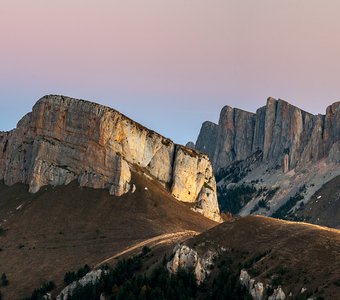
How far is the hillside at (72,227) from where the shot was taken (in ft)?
481

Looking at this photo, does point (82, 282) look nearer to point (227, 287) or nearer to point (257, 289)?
point (227, 287)

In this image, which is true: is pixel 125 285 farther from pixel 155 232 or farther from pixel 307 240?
pixel 155 232

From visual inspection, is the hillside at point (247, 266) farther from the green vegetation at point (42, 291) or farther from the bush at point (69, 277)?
the bush at point (69, 277)

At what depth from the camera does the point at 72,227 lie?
176125 millimetres

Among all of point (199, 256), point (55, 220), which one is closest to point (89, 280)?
point (199, 256)

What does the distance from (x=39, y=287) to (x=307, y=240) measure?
208ft

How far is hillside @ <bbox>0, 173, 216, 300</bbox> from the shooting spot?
14675 centimetres

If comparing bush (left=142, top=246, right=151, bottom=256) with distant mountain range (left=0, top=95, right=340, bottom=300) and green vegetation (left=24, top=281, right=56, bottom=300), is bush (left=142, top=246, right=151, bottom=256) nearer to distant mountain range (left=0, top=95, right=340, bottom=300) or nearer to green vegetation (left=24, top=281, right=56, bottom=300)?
distant mountain range (left=0, top=95, right=340, bottom=300)

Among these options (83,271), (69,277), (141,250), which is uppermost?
(141,250)

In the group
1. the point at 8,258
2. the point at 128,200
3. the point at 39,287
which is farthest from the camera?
the point at 128,200

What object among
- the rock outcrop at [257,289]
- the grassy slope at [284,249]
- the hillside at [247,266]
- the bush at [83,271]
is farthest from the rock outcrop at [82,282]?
the rock outcrop at [257,289]

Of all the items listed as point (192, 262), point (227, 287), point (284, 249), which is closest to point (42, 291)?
point (192, 262)

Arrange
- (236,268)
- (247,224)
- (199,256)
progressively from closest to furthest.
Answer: (236,268) < (199,256) < (247,224)

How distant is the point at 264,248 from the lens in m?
106
